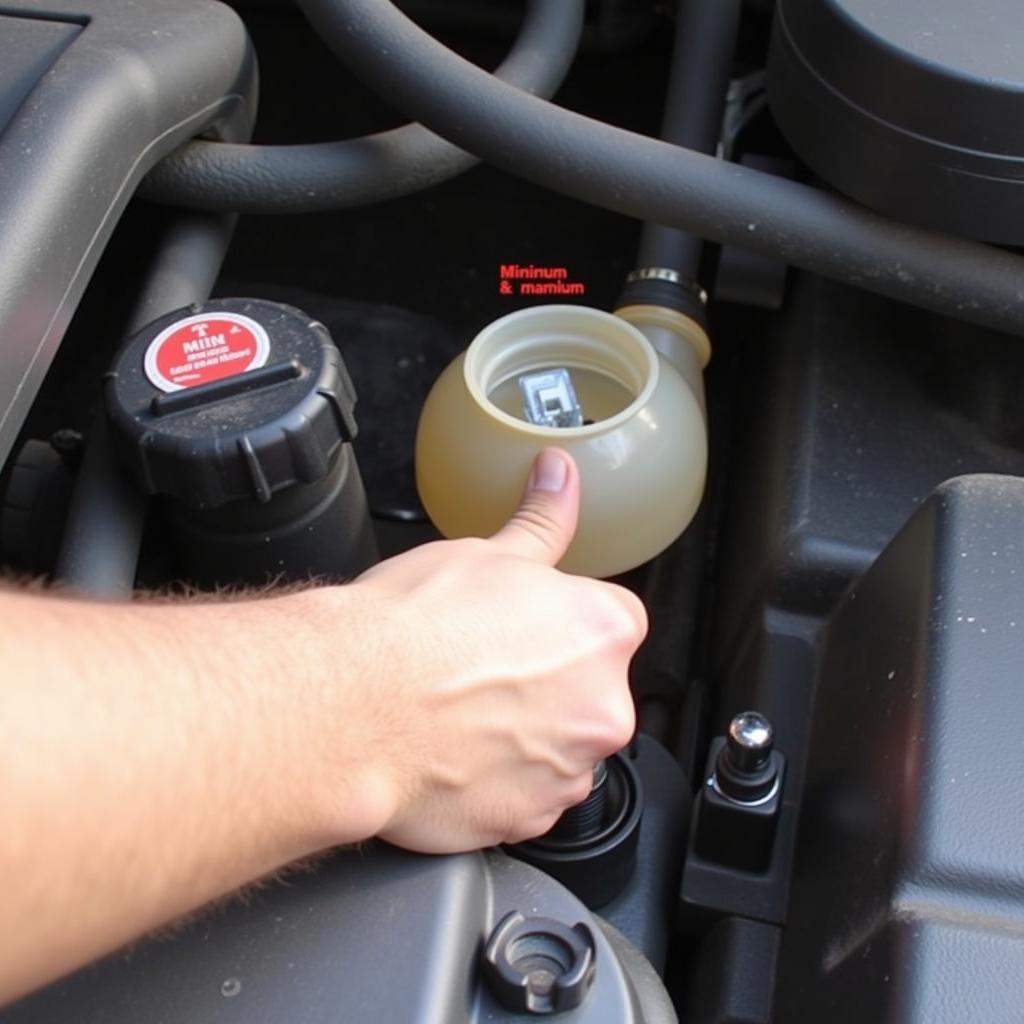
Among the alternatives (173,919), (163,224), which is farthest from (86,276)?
(173,919)

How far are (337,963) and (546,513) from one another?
0.27m

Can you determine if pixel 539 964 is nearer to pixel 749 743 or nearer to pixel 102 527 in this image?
pixel 749 743

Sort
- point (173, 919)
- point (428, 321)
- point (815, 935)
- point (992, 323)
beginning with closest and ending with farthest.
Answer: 1. point (173, 919)
2. point (815, 935)
3. point (992, 323)
4. point (428, 321)

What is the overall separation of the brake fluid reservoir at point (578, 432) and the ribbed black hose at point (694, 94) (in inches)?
4.7

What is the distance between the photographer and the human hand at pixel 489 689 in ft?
1.85

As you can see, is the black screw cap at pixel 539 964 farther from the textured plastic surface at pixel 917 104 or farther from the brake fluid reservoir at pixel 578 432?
the textured plastic surface at pixel 917 104

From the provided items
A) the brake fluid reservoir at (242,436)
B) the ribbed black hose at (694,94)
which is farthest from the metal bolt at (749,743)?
the ribbed black hose at (694,94)

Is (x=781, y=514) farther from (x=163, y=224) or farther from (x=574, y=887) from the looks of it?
(x=163, y=224)

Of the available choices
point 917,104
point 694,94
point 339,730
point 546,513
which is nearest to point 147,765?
point 339,730

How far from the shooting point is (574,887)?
699 mm

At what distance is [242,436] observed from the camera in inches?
24.6

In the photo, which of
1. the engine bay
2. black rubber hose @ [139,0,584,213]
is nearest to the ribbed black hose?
the engine bay

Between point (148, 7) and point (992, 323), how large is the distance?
549 millimetres

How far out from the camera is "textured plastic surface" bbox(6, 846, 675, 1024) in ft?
1.69
